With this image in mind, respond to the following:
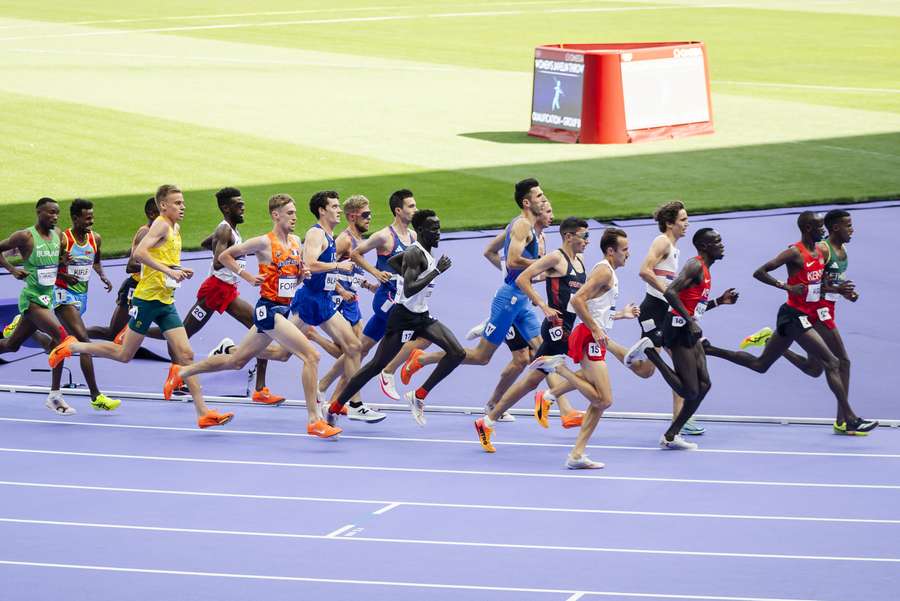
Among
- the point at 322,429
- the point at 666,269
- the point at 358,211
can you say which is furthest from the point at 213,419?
the point at 666,269

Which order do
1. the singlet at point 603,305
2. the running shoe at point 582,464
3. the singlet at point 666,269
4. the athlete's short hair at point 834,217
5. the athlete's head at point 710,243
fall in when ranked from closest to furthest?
the running shoe at point 582,464 → the singlet at point 603,305 → the athlete's head at point 710,243 → the singlet at point 666,269 → the athlete's short hair at point 834,217

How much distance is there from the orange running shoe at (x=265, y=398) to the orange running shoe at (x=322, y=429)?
136 centimetres

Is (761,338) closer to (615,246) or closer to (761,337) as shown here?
(761,337)

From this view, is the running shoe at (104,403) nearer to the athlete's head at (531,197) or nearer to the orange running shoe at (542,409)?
the orange running shoe at (542,409)

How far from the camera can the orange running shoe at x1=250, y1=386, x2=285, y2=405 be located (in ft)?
44.3

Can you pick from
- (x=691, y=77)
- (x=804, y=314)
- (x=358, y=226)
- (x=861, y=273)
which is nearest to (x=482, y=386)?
(x=358, y=226)

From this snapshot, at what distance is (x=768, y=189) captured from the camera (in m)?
22.1

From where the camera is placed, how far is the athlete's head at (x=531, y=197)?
12430 millimetres

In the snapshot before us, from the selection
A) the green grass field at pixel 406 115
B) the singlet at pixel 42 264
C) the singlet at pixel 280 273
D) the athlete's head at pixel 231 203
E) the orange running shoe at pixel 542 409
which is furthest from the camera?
the green grass field at pixel 406 115

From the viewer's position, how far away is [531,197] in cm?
1247

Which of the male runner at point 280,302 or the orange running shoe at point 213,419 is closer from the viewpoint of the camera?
the male runner at point 280,302

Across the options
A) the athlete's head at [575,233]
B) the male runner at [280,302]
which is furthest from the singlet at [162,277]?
the athlete's head at [575,233]

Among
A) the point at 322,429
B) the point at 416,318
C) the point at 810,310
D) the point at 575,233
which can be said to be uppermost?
the point at 575,233

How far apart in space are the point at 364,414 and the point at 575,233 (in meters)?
2.50
